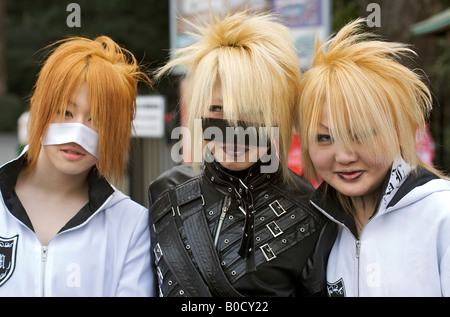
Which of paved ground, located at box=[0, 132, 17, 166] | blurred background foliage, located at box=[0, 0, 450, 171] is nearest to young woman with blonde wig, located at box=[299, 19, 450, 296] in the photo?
paved ground, located at box=[0, 132, 17, 166]

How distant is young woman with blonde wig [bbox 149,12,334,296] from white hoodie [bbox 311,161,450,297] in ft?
0.62

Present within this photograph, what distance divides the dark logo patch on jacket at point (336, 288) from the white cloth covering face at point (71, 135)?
1143 millimetres

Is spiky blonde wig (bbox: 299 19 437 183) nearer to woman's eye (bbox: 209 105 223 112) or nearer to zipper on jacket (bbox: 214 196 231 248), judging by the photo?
woman's eye (bbox: 209 105 223 112)

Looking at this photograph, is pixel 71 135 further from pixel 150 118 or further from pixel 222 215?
pixel 150 118

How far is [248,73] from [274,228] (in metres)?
0.66

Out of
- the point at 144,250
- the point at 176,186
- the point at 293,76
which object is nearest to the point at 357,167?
the point at 293,76

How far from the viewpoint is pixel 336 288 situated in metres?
2.15

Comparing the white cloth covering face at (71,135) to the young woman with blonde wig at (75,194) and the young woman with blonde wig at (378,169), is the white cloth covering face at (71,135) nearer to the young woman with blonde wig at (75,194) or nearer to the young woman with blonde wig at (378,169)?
the young woman with blonde wig at (75,194)

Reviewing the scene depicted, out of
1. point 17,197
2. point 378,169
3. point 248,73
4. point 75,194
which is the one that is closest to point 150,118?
point 75,194

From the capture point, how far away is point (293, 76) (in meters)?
2.24

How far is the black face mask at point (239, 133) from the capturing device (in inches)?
85.0

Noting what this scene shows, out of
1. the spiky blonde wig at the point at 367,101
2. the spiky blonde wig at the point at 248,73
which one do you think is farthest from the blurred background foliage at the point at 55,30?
the spiky blonde wig at the point at 367,101
